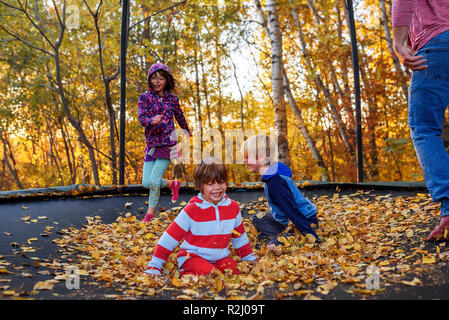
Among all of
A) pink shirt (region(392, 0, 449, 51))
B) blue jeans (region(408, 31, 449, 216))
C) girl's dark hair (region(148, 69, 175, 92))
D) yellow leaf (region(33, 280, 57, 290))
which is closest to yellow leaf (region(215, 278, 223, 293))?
yellow leaf (region(33, 280, 57, 290))

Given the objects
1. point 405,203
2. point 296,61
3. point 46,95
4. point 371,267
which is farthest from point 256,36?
point 371,267

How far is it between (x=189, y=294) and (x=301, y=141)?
814cm

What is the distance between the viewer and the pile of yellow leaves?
138 centimetres

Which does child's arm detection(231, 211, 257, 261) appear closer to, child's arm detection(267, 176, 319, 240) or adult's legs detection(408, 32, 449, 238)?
child's arm detection(267, 176, 319, 240)

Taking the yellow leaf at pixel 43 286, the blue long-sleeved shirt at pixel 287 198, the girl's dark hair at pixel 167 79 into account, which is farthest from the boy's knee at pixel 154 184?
the yellow leaf at pixel 43 286

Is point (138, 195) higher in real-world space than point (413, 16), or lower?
lower

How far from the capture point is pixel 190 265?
1.71 meters

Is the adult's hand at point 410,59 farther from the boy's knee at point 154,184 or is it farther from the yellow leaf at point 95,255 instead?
the boy's knee at point 154,184

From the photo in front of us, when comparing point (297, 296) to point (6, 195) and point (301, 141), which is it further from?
point (301, 141)

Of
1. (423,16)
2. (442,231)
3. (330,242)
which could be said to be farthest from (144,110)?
(442,231)

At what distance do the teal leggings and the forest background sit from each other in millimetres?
2001

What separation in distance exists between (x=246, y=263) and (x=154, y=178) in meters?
1.38

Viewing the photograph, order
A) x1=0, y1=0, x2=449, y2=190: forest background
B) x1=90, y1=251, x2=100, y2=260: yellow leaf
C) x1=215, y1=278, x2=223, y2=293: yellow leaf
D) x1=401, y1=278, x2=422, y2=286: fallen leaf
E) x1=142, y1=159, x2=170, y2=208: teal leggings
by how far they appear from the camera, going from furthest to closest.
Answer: x1=0, y1=0, x2=449, y2=190: forest background → x1=142, y1=159, x2=170, y2=208: teal leggings → x1=90, y1=251, x2=100, y2=260: yellow leaf → x1=215, y1=278, x2=223, y2=293: yellow leaf → x1=401, y1=278, x2=422, y2=286: fallen leaf
